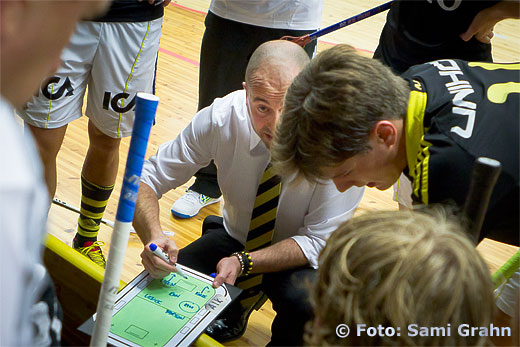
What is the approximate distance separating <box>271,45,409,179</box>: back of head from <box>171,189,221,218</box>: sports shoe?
1.30 m

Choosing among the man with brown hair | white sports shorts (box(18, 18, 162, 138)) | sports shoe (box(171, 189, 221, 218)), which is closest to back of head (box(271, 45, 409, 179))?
the man with brown hair

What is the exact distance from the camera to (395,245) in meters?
0.81

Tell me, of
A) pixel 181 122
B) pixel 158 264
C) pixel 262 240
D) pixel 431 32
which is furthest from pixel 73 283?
pixel 181 122

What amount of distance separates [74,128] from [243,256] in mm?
1780

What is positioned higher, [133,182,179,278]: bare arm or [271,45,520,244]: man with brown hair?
[271,45,520,244]: man with brown hair

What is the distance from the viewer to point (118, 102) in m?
2.02

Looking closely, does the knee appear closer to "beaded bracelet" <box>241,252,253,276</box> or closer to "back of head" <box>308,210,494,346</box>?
"beaded bracelet" <box>241,252,253,276</box>

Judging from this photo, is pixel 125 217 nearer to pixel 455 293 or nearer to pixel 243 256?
pixel 455 293

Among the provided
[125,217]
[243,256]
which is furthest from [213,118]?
[125,217]

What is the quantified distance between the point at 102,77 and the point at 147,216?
541 millimetres

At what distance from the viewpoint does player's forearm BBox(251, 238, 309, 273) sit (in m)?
1.71

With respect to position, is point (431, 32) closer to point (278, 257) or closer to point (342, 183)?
point (342, 183)

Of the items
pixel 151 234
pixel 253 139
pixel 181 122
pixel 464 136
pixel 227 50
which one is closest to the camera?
pixel 464 136

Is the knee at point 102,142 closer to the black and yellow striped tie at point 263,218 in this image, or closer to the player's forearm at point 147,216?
the player's forearm at point 147,216
